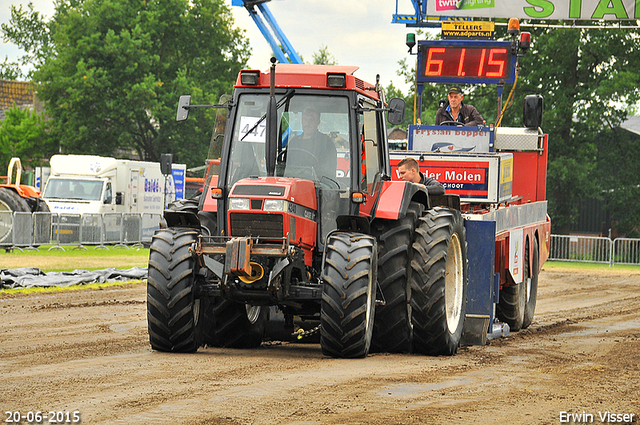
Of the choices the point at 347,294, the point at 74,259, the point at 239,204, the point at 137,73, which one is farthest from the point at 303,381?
the point at 137,73

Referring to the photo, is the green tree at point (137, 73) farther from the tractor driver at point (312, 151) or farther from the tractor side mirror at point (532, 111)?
the tractor driver at point (312, 151)

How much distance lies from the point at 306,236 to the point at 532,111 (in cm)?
665

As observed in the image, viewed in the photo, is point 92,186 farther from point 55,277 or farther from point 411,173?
point 411,173

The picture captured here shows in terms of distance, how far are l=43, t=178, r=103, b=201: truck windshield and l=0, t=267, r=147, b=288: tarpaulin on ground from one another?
37.3 feet

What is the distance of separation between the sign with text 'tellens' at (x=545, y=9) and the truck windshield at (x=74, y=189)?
39.4 ft

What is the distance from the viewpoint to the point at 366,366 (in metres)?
8.10

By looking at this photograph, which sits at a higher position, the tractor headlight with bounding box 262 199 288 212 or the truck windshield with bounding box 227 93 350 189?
the truck windshield with bounding box 227 93 350 189

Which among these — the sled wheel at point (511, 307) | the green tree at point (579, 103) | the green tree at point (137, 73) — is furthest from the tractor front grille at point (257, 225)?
the green tree at point (137, 73)

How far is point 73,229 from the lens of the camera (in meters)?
28.3

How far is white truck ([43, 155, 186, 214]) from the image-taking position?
101 ft

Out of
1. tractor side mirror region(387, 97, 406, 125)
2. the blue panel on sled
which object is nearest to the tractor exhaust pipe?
tractor side mirror region(387, 97, 406, 125)

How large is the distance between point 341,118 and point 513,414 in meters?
3.78

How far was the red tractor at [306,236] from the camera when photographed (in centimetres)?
841

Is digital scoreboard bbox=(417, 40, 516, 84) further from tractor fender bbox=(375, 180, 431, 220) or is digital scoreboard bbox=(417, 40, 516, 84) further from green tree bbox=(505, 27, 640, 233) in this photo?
green tree bbox=(505, 27, 640, 233)
